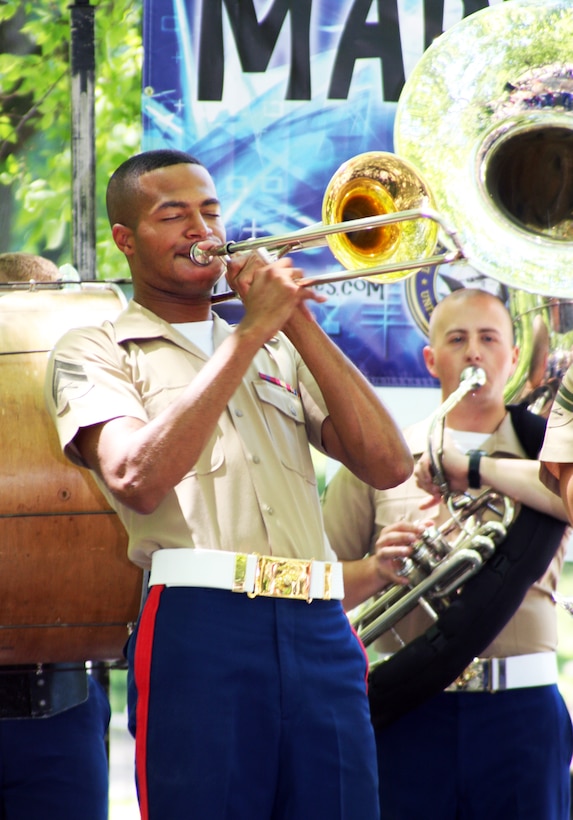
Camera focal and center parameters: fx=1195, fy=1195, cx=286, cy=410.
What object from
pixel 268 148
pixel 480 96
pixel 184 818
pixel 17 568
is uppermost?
pixel 480 96

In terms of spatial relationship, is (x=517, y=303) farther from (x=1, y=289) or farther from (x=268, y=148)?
(x=1, y=289)

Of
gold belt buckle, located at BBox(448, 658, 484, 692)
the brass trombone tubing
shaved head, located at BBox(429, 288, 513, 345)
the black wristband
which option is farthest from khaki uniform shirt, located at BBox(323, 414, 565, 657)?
the brass trombone tubing

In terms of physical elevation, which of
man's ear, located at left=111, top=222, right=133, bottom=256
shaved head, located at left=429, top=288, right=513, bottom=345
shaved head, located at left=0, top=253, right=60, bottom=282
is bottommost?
shaved head, located at left=429, top=288, right=513, bottom=345

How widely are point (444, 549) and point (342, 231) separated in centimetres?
129

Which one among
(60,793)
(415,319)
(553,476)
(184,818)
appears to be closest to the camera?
(184,818)

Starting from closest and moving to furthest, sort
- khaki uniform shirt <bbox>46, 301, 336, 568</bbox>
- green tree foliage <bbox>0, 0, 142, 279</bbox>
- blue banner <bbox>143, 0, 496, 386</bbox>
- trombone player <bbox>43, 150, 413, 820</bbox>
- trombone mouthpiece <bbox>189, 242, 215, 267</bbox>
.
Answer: trombone player <bbox>43, 150, 413, 820</bbox> < khaki uniform shirt <bbox>46, 301, 336, 568</bbox> < trombone mouthpiece <bbox>189, 242, 215, 267</bbox> < blue banner <bbox>143, 0, 496, 386</bbox> < green tree foliage <bbox>0, 0, 142, 279</bbox>

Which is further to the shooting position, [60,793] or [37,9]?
[37,9]

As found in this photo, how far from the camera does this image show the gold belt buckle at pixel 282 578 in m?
2.34

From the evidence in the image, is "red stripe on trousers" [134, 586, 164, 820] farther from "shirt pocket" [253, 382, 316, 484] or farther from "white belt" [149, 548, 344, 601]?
"shirt pocket" [253, 382, 316, 484]

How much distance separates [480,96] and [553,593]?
4.65 feet

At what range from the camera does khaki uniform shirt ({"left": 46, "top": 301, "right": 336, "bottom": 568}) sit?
2.40 m

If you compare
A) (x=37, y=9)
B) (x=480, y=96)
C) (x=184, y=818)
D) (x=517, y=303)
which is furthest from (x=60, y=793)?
(x=37, y=9)

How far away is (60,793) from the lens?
3066mm

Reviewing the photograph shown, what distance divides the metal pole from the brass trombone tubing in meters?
1.68
